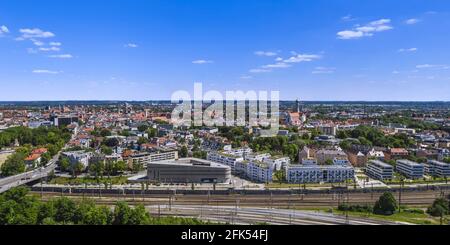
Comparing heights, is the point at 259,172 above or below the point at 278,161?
below

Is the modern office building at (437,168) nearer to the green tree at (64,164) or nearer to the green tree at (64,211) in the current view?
the green tree at (64,211)

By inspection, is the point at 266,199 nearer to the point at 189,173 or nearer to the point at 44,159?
the point at 189,173

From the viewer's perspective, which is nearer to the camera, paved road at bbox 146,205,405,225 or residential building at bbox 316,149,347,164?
paved road at bbox 146,205,405,225

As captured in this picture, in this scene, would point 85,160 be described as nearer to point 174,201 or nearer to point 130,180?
point 130,180

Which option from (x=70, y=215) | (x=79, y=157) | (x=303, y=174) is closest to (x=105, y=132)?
(x=79, y=157)

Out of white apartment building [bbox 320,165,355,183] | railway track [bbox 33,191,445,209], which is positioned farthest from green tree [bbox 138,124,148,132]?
white apartment building [bbox 320,165,355,183]

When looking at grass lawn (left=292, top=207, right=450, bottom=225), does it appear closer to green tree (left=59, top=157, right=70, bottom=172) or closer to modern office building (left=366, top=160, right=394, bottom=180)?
modern office building (left=366, top=160, right=394, bottom=180)

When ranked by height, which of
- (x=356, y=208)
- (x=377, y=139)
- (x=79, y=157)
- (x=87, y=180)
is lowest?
(x=87, y=180)
